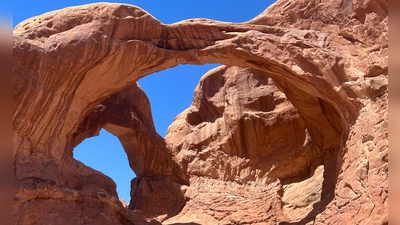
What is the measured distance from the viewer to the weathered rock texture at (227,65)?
11.7m

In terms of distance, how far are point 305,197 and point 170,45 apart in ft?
24.5

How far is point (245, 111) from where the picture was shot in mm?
19484

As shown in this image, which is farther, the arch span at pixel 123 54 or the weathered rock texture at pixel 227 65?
the arch span at pixel 123 54

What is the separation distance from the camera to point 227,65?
14.5 m

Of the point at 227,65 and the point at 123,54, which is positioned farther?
the point at 227,65

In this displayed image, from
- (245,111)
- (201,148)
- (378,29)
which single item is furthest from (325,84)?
(201,148)

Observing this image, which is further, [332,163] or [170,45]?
[332,163]

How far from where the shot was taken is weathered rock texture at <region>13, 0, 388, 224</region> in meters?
11.7

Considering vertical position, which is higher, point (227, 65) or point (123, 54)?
point (123, 54)

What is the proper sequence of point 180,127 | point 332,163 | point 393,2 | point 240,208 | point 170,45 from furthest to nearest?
point 180,127
point 240,208
point 332,163
point 170,45
point 393,2

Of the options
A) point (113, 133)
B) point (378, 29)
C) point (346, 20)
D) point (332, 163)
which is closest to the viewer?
point (378, 29)

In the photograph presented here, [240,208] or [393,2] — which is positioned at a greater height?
[240,208]

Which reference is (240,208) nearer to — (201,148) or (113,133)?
(201,148)

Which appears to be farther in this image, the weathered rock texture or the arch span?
the arch span
